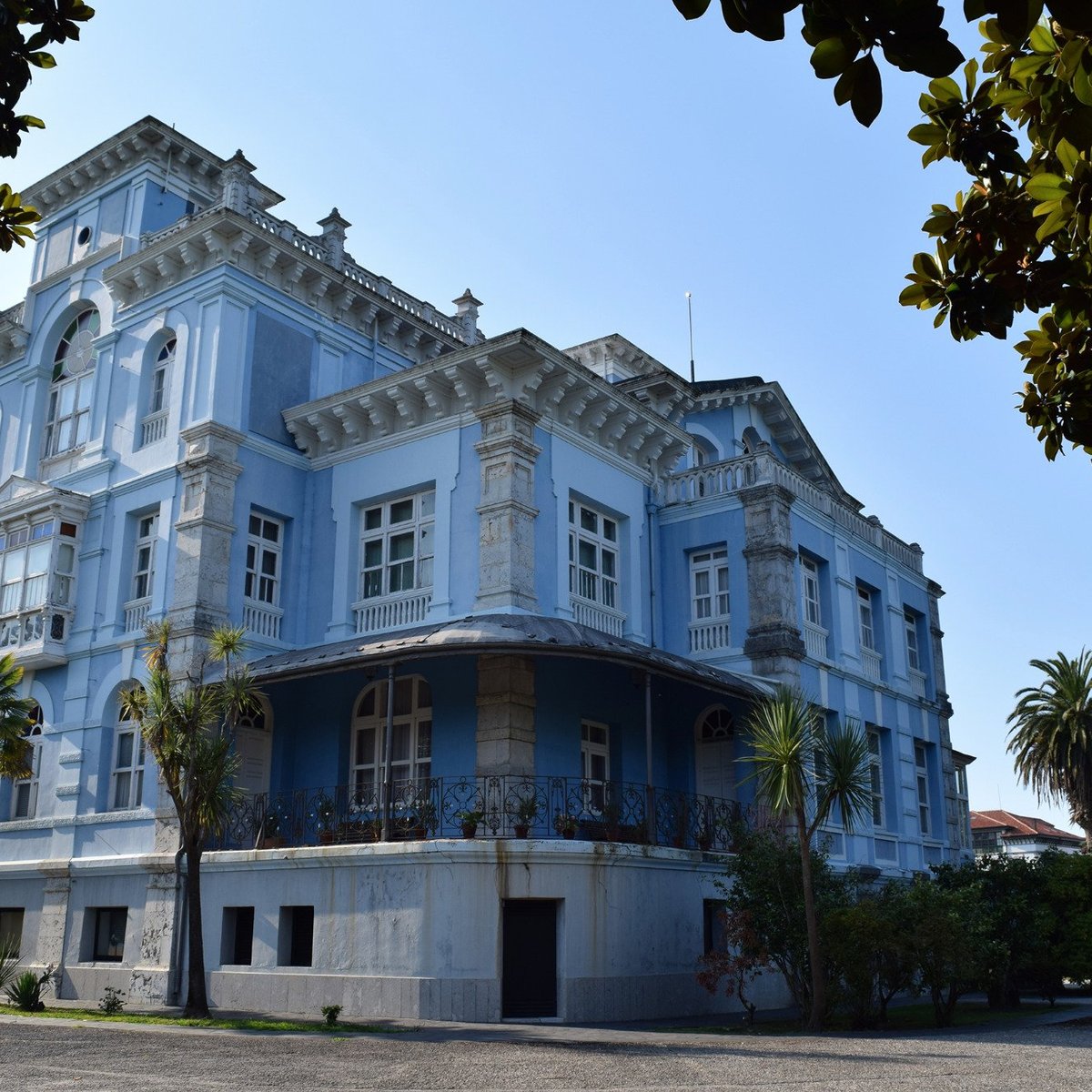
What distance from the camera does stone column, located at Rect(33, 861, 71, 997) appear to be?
842 inches

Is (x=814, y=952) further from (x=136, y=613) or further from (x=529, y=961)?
(x=136, y=613)

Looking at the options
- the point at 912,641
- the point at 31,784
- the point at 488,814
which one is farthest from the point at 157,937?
the point at 912,641

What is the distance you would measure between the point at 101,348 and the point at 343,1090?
18.8 metres

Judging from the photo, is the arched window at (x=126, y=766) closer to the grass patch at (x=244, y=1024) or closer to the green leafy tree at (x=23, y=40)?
the grass patch at (x=244, y=1024)

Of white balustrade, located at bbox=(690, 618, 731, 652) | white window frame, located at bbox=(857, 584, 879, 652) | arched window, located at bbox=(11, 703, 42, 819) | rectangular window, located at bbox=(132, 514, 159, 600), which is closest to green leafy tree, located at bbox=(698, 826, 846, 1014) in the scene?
white balustrade, located at bbox=(690, 618, 731, 652)

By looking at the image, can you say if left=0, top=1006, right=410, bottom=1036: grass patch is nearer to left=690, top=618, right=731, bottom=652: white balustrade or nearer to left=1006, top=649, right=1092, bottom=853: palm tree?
left=690, top=618, right=731, bottom=652: white balustrade

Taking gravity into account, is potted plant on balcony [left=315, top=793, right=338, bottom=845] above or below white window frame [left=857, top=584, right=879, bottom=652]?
below

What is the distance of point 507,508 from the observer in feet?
65.5

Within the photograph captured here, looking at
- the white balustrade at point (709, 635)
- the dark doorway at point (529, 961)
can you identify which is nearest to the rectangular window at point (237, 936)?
the dark doorway at point (529, 961)

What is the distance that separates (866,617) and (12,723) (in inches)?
699

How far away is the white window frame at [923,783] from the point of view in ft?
90.1

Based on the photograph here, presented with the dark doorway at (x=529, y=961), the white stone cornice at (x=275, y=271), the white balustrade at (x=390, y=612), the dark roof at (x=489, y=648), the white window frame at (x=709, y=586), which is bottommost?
the dark doorway at (x=529, y=961)

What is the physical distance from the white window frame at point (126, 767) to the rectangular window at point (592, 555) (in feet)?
27.2

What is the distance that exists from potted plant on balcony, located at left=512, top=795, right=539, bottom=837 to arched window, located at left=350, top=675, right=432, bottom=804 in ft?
7.35
